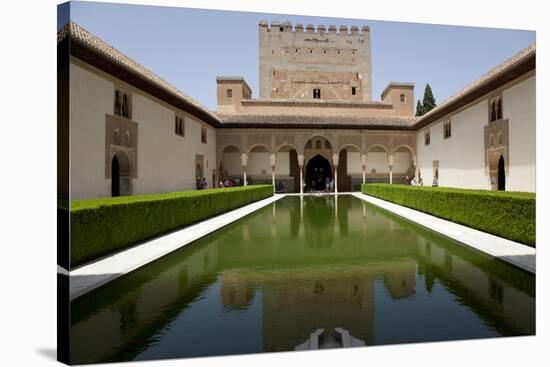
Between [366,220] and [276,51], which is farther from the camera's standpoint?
[276,51]

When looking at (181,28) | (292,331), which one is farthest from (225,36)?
(292,331)

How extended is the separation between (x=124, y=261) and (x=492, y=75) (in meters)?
12.3

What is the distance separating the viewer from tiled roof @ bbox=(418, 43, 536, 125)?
26.6 ft

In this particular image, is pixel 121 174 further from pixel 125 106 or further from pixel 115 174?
pixel 125 106

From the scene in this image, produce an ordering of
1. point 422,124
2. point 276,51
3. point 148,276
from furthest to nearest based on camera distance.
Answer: point 276,51 → point 422,124 → point 148,276

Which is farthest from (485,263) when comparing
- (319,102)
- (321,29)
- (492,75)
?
(321,29)

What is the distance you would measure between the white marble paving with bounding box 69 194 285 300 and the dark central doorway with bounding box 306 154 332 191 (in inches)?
814

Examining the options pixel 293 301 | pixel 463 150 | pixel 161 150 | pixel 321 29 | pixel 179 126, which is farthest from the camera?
pixel 321 29

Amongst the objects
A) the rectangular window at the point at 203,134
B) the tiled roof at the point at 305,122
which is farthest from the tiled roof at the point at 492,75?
the rectangular window at the point at 203,134

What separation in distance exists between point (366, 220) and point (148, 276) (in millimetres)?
7029

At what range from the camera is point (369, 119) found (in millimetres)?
24984

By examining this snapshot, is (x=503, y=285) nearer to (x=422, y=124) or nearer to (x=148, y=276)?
(x=148, y=276)

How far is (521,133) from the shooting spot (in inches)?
415

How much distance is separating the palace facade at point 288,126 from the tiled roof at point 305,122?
0.07 meters
